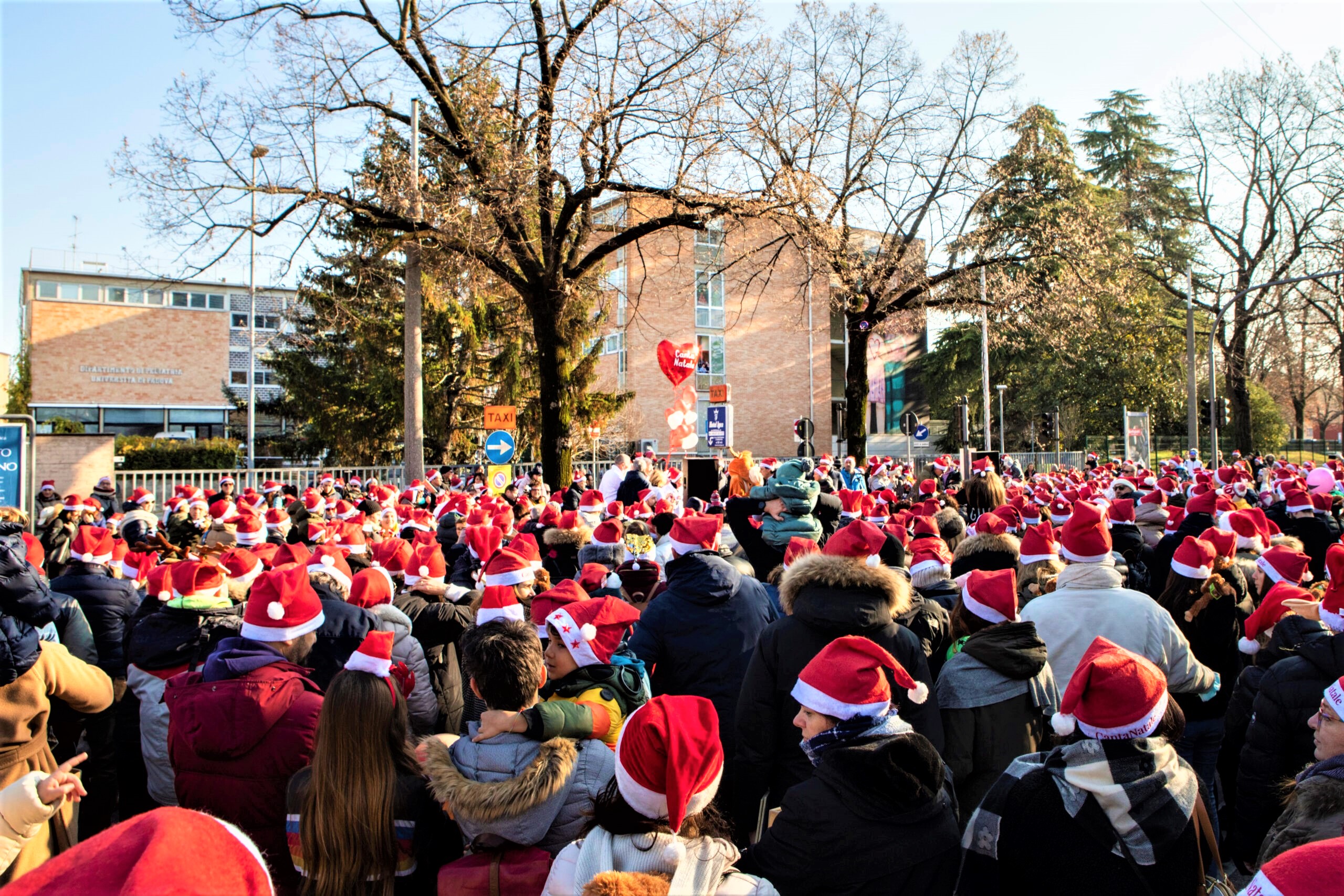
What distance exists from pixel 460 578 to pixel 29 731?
3.54 meters

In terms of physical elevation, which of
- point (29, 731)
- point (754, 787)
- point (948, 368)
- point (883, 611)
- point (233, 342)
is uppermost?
point (233, 342)

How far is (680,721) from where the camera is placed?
2324mm

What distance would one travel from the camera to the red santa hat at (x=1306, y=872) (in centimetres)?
135

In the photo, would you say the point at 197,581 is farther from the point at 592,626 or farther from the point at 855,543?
the point at 855,543

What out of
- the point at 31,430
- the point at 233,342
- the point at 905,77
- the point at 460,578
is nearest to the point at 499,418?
the point at 31,430

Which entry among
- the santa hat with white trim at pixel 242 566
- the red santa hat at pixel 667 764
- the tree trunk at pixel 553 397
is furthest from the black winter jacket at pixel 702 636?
the tree trunk at pixel 553 397

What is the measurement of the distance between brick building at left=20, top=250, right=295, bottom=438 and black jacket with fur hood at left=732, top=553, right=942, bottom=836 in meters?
62.1

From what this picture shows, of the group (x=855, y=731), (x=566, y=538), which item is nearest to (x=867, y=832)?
(x=855, y=731)

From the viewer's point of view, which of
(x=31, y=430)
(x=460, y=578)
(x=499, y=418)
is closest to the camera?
(x=460, y=578)

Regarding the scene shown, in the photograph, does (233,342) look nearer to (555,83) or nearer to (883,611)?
(555,83)

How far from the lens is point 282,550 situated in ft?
18.8

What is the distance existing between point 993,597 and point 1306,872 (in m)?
2.72

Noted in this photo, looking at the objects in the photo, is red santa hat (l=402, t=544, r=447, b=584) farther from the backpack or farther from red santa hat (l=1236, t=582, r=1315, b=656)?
red santa hat (l=1236, t=582, r=1315, b=656)

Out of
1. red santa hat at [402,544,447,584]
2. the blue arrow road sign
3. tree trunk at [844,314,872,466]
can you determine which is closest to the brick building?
tree trunk at [844,314,872,466]
